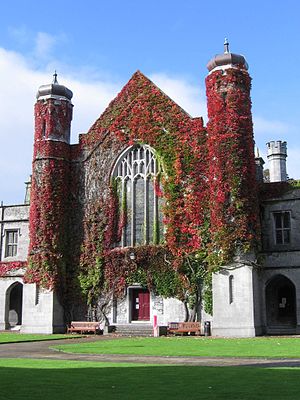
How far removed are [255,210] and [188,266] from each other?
15.7ft

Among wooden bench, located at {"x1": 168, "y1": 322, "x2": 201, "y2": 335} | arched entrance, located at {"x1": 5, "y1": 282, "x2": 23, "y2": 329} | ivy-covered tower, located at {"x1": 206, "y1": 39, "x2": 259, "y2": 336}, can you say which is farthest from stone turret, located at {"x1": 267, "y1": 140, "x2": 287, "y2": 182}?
arched entrance, located at {"x1": 5, "y1": 282, "x2": 23, "y2": 329}

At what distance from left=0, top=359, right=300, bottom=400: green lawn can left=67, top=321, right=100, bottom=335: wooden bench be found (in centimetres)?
1775

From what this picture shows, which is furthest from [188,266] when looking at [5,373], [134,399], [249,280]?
[134,399]

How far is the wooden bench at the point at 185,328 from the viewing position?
92.2 ft

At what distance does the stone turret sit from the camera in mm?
39312

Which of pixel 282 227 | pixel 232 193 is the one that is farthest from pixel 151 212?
pixel 282 227

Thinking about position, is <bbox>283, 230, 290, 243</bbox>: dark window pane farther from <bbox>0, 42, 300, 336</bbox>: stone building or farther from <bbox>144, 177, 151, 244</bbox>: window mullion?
<bbox>144, 177, 151, 244</bbox>: window mullion

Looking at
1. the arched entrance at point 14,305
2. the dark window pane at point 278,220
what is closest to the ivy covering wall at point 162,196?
the dark window pane at point 278,220

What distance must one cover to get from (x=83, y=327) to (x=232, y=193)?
11.2 meters

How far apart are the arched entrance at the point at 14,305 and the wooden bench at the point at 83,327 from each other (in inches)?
269

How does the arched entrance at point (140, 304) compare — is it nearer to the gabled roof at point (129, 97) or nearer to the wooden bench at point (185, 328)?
the wooden bench at point (185, 328)

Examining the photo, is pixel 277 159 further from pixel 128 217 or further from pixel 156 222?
pixel 128 217

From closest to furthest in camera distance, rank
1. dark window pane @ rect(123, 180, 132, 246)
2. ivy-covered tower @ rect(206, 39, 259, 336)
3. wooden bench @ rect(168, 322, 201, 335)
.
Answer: ivy-covered tower @ rect(206, 39, 259, 336) → wooden bench @ rect(168, 322, 201, 335) → dark window pane @ rect(123, 180, 132, 246)

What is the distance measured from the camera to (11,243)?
3725 cm
